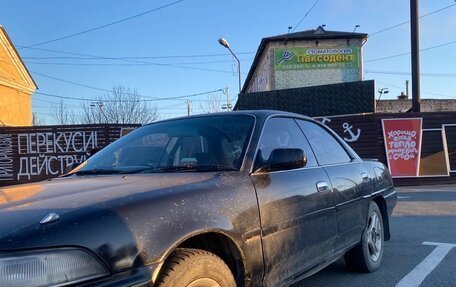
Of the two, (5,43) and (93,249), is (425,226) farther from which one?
(5,43)

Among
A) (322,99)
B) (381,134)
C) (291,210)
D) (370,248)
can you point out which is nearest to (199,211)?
(291,210)

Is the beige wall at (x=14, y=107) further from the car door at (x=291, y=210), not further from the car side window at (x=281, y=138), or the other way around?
the car door at (x=291, y=210)

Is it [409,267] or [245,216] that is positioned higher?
[245,216]

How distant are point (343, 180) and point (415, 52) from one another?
14501 millimetres

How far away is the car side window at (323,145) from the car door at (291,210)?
133 millimetres

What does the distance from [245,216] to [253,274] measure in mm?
368

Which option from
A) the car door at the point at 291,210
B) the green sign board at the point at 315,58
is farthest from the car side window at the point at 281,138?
the green sign board at the point at 315,58

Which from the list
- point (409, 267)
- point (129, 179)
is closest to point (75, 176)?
point (129, 179)

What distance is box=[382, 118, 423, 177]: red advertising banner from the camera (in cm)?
1530

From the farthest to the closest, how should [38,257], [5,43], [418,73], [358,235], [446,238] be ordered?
[5,43]
[418,73]
[446,238]
[358,235]
[38,257]

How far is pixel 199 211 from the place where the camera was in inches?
104

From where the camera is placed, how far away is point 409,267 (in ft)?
16.8

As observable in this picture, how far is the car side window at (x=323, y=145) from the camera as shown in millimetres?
4301

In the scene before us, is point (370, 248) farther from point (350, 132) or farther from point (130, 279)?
point (350, 132)
